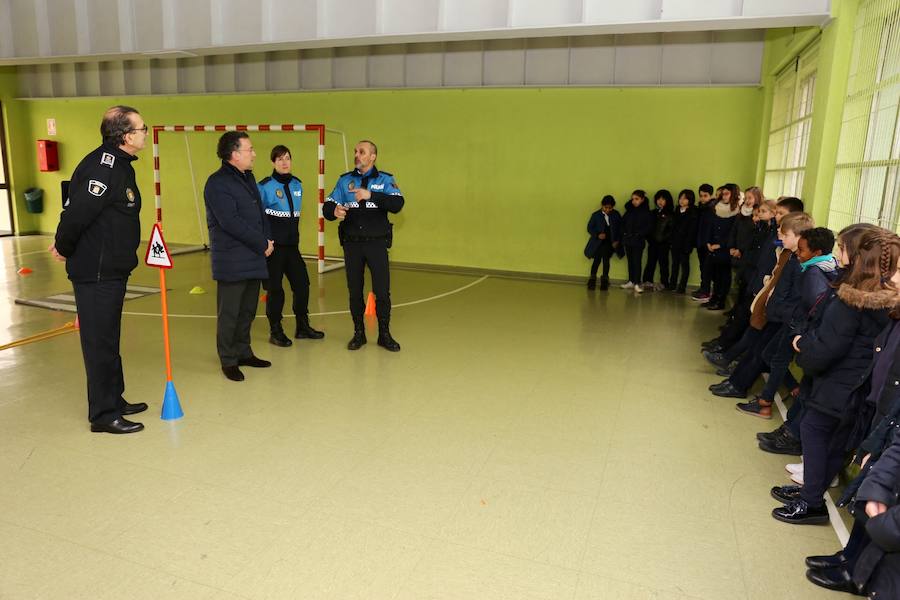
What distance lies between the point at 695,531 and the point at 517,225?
24.8 ft

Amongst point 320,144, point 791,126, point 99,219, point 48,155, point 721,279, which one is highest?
point 791,126

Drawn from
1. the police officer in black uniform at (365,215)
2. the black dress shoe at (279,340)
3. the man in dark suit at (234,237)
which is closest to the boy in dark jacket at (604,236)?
the police officer in black uniform at (365,215)

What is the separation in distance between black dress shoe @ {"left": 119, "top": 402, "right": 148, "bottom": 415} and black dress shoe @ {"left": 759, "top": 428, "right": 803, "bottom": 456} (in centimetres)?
399

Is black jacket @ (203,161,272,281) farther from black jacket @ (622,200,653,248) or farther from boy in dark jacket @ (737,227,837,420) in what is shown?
black jacket @ (622,200,653,248)

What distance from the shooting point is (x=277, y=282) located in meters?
5.73

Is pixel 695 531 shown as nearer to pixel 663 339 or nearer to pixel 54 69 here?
pixel 663 339

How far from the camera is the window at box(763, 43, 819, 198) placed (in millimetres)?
6184

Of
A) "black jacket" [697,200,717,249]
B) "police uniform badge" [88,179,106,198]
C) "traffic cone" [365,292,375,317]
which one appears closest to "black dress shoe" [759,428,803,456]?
"police uniform badge" [88,179,106,198]

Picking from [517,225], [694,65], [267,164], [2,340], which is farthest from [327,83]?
[2,340]

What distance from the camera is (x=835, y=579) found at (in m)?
2.51

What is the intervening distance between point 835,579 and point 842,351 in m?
0.95

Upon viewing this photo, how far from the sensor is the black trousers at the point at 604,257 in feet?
30.1

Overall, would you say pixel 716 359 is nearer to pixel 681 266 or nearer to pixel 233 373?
pixel 681 266

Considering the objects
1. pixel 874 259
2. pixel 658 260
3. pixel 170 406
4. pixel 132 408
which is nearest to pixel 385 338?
pixel 170 406
